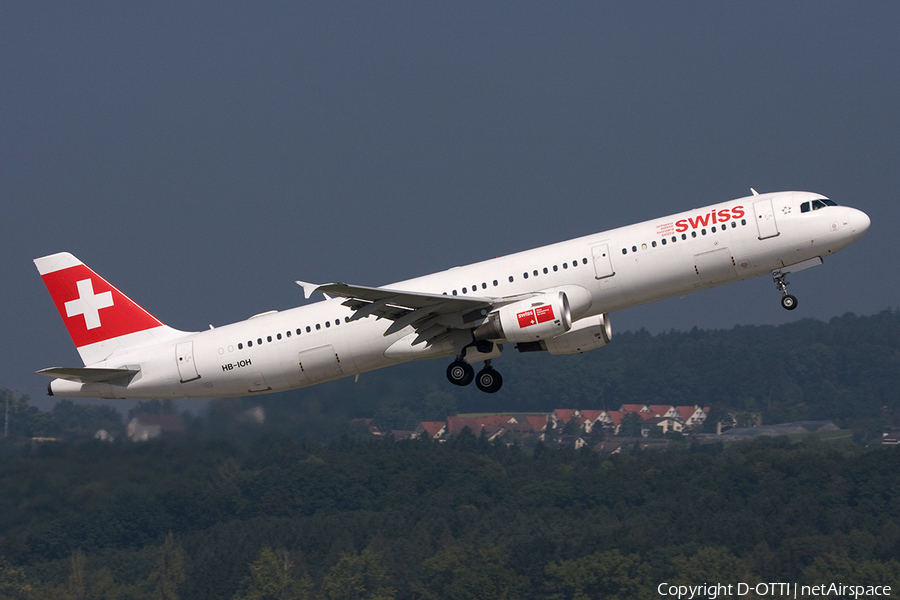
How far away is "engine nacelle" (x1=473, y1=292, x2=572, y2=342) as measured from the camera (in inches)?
1432

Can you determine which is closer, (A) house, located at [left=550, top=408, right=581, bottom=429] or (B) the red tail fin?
(B) the red tail fin

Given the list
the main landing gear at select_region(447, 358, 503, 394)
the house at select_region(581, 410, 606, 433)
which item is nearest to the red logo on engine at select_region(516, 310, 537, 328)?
the main landing gear at select_region(447, 358, 503, 394)

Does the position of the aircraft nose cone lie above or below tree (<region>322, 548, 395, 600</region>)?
above

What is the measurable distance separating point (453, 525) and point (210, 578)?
29.1 metres

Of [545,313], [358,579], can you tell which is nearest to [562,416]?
[358,579]

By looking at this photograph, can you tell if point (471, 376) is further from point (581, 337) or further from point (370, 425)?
point (370, 425)

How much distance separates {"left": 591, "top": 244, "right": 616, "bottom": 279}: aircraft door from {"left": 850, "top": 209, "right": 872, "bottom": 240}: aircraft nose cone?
26.4 feet

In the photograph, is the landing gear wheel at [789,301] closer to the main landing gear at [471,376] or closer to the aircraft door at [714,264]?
the aircraft door at [714,264]

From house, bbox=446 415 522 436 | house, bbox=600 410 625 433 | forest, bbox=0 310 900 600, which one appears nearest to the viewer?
forest, bbox=0 310 900 600

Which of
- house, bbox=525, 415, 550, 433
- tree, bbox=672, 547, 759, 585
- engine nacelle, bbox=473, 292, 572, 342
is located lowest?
tree, bbox=672, 547, 759, 585

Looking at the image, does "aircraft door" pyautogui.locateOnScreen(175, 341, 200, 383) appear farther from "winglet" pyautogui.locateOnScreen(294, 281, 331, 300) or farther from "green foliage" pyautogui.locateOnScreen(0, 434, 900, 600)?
"green foliage" pyautogui.locateOnScreen(0, 434, 900, 600)

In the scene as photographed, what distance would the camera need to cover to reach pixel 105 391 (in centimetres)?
4131

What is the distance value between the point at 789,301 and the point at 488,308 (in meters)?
10.5

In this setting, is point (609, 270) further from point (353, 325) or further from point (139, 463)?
point (139, 463)
